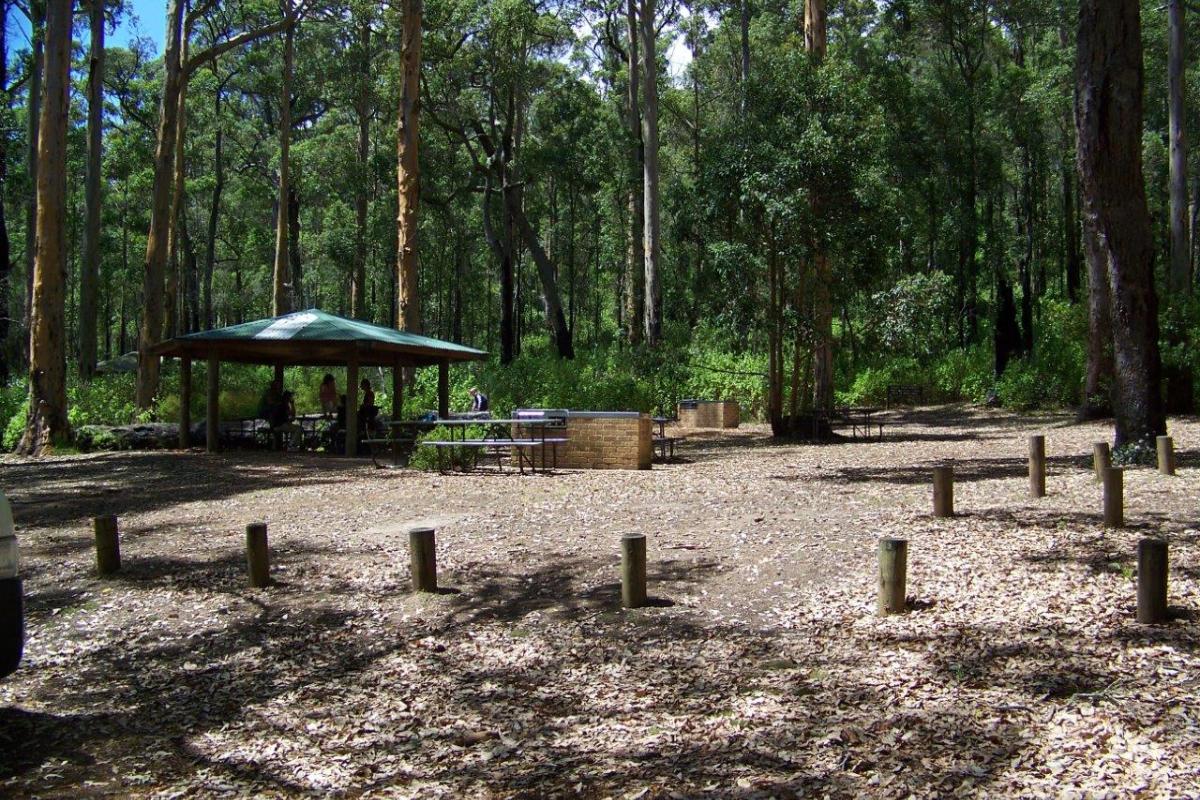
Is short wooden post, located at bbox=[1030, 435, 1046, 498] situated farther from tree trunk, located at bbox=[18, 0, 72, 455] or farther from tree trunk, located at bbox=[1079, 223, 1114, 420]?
tree trunk, located at bbox=[18, 0, 72, 455]

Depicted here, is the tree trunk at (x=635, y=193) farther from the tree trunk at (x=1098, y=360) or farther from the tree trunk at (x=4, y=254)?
the tree trunk at (x=4, y=254)

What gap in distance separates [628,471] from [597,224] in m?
34.8

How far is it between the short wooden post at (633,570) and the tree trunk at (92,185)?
20513 millimetres

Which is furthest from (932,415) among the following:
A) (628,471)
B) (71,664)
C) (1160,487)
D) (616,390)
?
(71,664)

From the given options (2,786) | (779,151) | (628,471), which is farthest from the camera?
(779,151)

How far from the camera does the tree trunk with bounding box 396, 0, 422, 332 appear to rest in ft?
63.2

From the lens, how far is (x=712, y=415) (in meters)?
23.1

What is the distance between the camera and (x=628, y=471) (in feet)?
46.0

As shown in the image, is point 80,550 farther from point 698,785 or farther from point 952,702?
point 952,702

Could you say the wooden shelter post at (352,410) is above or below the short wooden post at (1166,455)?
above

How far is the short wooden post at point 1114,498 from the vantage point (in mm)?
7898

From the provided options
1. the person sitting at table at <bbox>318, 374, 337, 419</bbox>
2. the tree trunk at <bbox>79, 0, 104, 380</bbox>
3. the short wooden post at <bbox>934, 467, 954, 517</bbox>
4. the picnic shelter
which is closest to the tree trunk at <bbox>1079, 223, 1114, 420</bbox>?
the short wooden post at <bbox>934, 467, 954, 517</bbox>

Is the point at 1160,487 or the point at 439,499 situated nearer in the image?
the point at 1160,487

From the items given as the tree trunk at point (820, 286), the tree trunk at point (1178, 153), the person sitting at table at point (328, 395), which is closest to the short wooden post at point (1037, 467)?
the tree trunk at point (820, 286)
